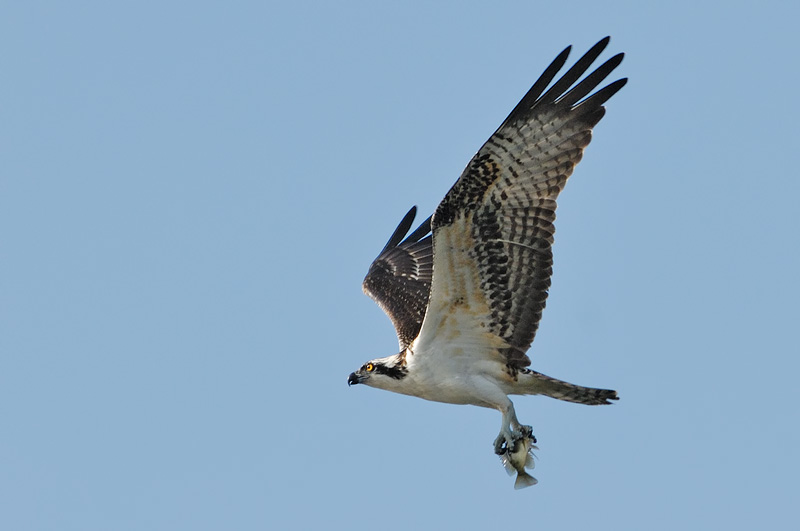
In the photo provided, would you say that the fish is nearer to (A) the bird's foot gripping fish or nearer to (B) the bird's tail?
(A) the bird's foot gripping fish

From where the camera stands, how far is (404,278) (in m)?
16.4

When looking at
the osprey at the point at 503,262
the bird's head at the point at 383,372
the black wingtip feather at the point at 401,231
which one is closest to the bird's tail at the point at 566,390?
the osprey at the point at 503,262

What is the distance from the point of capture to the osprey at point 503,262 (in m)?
12.6

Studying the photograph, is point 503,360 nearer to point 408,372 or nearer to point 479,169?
point 408,372

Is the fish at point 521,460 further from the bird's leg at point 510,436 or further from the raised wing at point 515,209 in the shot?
the raised wing at point 515,209

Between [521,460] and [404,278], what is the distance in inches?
152

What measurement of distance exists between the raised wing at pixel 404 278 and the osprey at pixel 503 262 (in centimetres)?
124

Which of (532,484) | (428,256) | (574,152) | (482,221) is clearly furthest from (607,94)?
(428,256)

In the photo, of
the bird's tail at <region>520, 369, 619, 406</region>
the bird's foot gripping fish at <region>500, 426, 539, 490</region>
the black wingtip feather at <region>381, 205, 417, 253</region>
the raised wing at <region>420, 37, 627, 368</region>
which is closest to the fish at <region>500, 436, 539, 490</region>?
the bird's foot gripping fish at <region>500, 426, 539, 490</region>

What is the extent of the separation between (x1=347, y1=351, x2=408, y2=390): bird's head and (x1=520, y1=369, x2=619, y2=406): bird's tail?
42.8 inches

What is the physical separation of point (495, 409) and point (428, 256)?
3.54m

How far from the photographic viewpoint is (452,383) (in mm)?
13359

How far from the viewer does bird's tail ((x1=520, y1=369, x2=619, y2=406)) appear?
13.1 m

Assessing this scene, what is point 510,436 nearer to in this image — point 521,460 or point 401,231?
point 521,460
